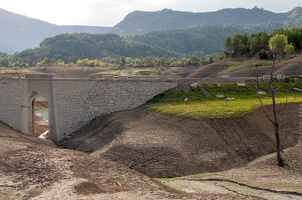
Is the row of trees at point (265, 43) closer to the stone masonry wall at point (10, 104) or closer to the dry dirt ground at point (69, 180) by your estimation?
the stone masonry wall at point (10, 104)

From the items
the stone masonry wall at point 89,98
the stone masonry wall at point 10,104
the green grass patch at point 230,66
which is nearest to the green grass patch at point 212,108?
the stone masonry wall at point 89,98

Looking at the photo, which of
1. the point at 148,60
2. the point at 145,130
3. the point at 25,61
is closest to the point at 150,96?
the point at 145,130

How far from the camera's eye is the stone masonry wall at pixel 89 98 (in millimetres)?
32406

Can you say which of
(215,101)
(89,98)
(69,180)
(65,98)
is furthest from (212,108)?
(69,180)

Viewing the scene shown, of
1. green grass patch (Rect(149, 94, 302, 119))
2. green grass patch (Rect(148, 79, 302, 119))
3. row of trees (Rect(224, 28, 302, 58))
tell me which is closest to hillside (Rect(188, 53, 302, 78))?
row of trees (Rect(224, 28, 302, 58))

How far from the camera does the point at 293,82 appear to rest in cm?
3722

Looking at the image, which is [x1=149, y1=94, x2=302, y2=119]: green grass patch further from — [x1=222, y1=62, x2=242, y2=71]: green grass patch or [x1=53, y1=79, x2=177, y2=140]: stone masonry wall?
[x1=222, y1=62, x2=242, y2=71]: green grass patch

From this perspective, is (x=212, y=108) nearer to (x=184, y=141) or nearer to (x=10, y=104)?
(x=184, y=141)

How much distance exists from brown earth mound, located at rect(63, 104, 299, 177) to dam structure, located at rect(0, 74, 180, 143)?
415cm

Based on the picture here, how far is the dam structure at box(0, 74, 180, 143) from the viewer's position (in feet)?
104

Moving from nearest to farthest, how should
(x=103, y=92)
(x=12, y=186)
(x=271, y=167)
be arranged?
(x=12, y=186)
(x=271, y=167)
(x=103, y=92)

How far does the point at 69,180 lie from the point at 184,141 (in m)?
11.0

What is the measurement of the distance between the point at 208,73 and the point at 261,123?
168ft

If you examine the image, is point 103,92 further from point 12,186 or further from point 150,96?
point 12,186
